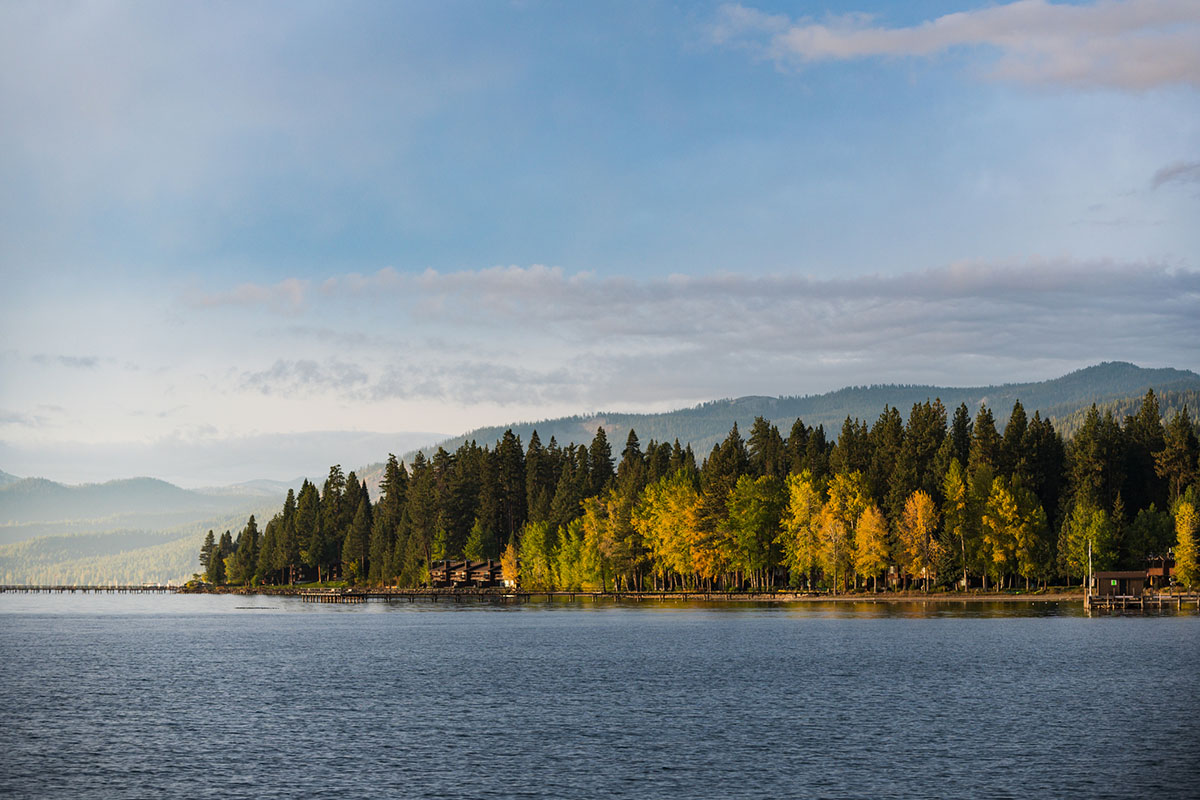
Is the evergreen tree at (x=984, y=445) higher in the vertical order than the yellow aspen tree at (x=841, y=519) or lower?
higher

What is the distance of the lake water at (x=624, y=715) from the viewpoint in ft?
149

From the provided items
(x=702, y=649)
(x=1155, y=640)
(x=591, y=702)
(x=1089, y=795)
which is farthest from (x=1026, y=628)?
(x=1089, y=795)

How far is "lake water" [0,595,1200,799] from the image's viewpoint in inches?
1793

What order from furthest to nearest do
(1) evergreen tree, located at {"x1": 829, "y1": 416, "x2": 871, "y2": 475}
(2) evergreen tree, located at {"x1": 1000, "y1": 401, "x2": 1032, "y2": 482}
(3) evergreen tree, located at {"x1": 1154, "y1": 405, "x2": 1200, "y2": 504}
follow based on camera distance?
(1) evergreen tree, located at {"x1": 829, "y1": 416, "x2": 871, "y2": 475}, (2) evergreen tree, located at {"x1": 1000, "y1": 401, "x2": 1032, "y2": 482}, (3) evergreen tree, located at {"x1": 1154, "y1": 405, "x2": 1200, "y2": 504}

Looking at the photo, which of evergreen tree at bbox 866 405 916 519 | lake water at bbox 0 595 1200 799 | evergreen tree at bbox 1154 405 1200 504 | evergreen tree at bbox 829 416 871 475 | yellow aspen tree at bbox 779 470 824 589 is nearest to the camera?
lake water at bbox 0 595 1200 799

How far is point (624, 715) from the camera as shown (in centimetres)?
6228

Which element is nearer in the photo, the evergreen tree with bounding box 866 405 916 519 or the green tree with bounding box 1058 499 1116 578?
the green tree with bounding box 1058 499 1116 578

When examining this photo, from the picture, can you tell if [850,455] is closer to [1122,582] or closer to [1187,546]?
[1122,582]

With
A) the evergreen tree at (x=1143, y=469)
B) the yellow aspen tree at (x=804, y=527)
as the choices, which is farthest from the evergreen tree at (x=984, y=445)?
the yellow aspen tree at (x=804, y=527)

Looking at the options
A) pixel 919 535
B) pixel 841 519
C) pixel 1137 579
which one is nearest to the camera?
pixel 1137 579

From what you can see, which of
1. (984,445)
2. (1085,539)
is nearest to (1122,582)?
(1085,539)

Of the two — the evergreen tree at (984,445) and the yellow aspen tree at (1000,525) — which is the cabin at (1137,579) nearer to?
the yellow aspen tree at (1000,525)

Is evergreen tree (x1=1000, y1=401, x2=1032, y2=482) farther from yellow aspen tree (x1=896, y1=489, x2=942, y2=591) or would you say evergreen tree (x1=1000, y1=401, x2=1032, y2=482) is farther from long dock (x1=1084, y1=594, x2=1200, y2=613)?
long dock (x1=1084, y1=594, x2=1200, y2=613)

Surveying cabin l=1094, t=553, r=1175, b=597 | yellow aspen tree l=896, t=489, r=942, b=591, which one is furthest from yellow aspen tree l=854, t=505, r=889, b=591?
cabin l=1094, t=553, r=1175, b=597
